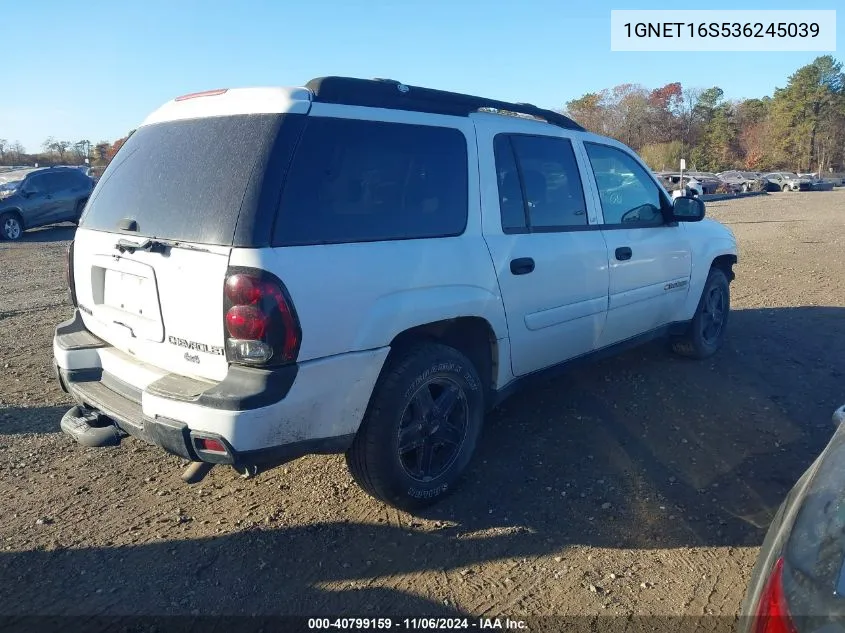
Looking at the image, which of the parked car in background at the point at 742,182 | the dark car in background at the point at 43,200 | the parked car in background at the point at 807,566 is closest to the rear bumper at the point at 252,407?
the parked car in background at the point at 807,566

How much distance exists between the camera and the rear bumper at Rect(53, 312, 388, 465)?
2.79 m

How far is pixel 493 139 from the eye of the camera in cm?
397

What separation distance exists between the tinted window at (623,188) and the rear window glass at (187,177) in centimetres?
259

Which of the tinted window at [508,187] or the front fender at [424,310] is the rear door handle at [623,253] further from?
the front fender at [424,310]

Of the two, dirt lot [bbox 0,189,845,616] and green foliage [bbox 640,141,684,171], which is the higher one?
green foliage [bbox 640,141,684,171]

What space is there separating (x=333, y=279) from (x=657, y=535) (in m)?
2.01

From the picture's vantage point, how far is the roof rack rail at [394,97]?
3201mm

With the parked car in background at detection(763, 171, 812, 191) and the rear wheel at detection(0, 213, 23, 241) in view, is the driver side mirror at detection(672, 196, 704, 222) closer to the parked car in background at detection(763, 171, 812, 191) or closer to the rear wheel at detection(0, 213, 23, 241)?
the rear wheel at detection(0, 213, 23, 241)

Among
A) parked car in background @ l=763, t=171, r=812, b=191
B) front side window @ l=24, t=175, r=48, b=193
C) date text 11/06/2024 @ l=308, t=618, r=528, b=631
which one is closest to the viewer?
date text 11/06/2024 @ l=308, t=618, r=528, b=631

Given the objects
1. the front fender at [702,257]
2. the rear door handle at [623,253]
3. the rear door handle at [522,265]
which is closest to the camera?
the rear door handle at [522,265]

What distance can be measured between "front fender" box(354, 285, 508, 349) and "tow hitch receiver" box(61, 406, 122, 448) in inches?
52.1

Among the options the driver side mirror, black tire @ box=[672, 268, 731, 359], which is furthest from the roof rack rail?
black tire @ box=[672, 268, 731, 359]

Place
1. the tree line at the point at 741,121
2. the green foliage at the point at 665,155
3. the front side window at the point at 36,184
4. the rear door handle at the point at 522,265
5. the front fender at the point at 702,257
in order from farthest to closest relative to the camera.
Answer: the tree line at the point at 741,121
the green foliage at the point at 665,155
the front side window at the point at 36,184
the front fender at the point at 702,257
the rear door handle at the point at 522,265

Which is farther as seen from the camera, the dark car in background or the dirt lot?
the dark car in background
